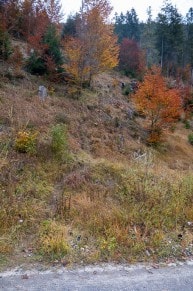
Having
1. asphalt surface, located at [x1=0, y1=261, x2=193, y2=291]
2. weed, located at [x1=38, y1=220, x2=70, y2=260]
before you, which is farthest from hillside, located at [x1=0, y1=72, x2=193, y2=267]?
asphalt surface, located at [x1=0, y1=261, x2=193, y2=291]

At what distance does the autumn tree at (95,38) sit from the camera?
17.5 metres

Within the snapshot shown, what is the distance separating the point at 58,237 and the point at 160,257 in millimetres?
1702

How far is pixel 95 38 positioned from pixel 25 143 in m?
11.8

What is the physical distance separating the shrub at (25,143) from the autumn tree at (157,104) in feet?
35.3

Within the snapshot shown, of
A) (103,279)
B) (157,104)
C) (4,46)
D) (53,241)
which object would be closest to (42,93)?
Answer: (4,46)

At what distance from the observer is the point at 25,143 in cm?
834

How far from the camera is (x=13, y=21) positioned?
19125 mm

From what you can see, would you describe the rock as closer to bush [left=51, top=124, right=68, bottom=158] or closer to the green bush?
bush [left=51, top=124, right=68, bottom=158]

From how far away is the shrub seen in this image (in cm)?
826

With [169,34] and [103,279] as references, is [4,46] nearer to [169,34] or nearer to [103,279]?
[103,279]

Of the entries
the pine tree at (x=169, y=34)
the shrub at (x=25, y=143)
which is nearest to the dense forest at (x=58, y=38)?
the shrub at (x=25, y=143)

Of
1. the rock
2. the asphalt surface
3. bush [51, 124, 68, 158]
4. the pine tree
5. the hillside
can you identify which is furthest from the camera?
the pine tree

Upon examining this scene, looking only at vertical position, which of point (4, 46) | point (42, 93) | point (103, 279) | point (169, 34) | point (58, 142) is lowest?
point (103, 279)

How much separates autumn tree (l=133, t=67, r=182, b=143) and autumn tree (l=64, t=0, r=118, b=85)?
3.22 meters
